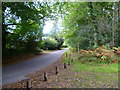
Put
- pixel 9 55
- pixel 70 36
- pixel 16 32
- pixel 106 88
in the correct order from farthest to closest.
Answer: pixel 70 36
pixel 16 32
pixel 9 55
pixel 106 88

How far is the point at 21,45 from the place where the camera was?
1107cm

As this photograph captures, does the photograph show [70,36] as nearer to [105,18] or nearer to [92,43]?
[92,43]

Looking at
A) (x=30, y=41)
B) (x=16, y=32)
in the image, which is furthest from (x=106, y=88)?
(x=30, y=41)

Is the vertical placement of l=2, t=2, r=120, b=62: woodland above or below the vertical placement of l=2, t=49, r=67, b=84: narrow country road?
above

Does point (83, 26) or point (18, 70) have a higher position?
point (83, 26)

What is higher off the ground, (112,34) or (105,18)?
(105,18)

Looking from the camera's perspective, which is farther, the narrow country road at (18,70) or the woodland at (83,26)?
the woodland at (83,26)

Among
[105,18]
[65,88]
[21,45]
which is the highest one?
[105,18]

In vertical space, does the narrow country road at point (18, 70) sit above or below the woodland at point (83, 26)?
below

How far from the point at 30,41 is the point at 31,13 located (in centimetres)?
732

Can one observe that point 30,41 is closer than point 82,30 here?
No

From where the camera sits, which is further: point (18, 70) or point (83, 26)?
point (83, 26)

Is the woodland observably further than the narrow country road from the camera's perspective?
Yes

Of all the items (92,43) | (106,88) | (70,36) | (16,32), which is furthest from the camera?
(70,36)
